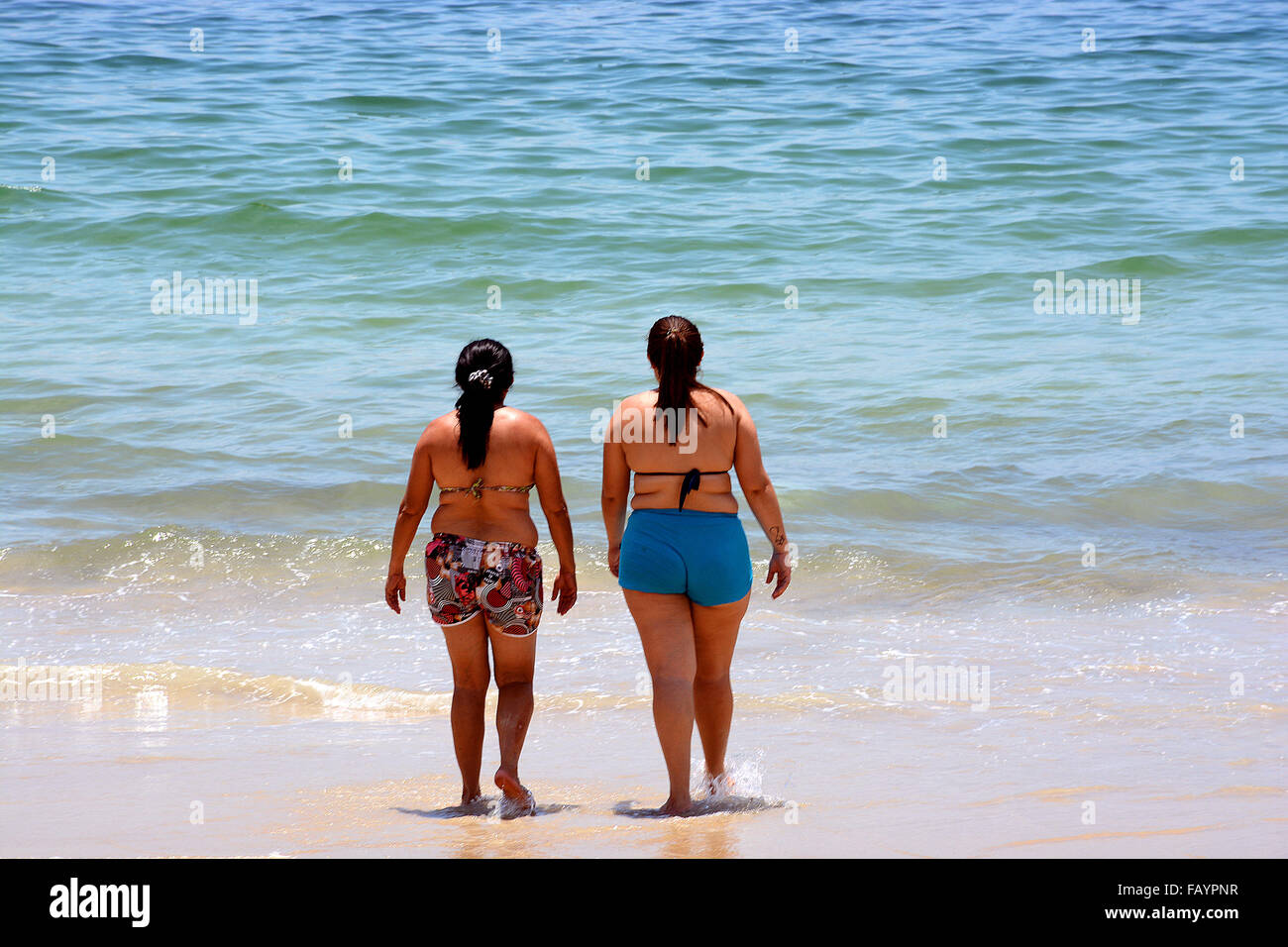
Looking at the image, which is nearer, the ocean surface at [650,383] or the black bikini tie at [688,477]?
the black bikini tie at [688,477]

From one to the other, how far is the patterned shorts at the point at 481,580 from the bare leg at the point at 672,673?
1.03 feet

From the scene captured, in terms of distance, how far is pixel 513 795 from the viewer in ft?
12.5

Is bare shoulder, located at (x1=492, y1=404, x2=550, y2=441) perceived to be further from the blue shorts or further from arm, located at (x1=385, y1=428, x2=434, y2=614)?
the blue shorts

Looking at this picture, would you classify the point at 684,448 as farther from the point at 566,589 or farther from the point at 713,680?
the point at 713,680

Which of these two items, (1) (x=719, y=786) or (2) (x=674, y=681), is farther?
(1) (x=719, y=786)

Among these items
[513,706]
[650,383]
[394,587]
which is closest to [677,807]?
[513,706]

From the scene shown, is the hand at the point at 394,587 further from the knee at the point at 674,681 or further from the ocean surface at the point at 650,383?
the knee at the point at 674,681

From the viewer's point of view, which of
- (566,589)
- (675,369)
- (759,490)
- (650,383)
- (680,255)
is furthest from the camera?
(680,255)

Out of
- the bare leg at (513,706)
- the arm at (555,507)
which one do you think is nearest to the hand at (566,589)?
the arm at (555,507)

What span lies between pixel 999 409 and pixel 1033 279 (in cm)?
349

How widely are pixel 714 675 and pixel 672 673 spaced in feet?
0.60

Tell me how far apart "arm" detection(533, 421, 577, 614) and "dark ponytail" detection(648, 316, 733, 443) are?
0.37m

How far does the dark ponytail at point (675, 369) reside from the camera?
3.73 m

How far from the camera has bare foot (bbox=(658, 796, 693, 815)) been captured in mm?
3769
